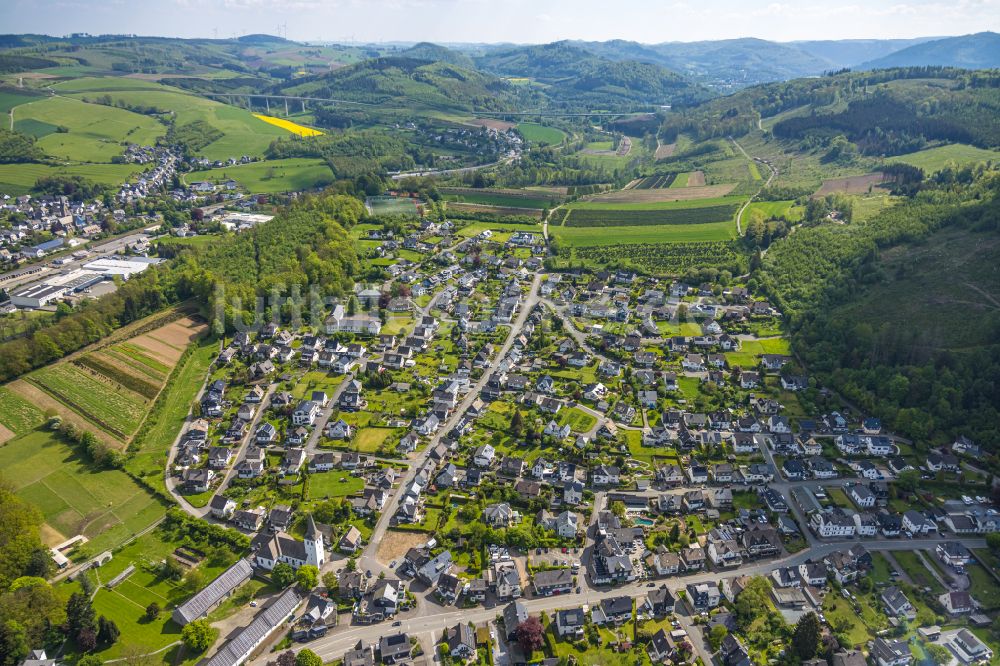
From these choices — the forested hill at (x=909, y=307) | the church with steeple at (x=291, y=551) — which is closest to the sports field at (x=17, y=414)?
the church with steeple at (x=291, y=551)

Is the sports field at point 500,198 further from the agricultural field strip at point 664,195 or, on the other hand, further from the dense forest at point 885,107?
the dense forest at point 885,107

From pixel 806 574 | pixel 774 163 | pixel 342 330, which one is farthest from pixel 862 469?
pixel 774 163

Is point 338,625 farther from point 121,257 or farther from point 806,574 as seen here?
point 121,257

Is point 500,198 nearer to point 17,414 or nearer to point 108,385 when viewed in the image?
point 108,385

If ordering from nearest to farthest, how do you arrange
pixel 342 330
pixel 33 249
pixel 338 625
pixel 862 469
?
pixel 338 625 < pixel 862 469 < pixel 342 330 < pixel 33 249

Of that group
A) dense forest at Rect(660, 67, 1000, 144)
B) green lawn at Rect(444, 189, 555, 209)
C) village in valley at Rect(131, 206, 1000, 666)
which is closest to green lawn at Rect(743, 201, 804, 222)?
dense forest at Rect(660, 67, 1000, 144)

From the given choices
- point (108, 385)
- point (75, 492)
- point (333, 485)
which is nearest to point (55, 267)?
point (108, 385)
